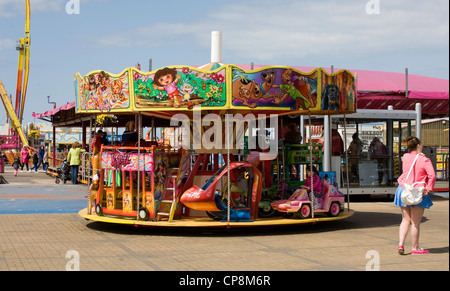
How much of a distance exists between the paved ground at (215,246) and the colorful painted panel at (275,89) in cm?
263

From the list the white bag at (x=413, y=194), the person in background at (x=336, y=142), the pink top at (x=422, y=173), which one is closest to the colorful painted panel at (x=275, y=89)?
the pink top at (x=422, y=173)

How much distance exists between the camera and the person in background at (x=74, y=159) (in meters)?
25.9

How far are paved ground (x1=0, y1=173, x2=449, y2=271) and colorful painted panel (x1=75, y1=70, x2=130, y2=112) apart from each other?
2640 mm

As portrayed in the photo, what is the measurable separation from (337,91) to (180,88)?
353 cm

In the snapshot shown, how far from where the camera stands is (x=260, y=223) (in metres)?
12.2

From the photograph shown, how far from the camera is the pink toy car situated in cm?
1280

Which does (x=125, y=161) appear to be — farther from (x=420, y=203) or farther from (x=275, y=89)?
(x=420, y=203)

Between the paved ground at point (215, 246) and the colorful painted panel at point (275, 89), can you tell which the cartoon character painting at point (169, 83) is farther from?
the paved ground at point (215, 246)

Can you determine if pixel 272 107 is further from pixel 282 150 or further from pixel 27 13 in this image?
pixel 27 13

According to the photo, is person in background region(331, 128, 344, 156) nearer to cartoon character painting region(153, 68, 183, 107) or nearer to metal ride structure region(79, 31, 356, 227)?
metal ride structure region(79, 31, 356, 227)

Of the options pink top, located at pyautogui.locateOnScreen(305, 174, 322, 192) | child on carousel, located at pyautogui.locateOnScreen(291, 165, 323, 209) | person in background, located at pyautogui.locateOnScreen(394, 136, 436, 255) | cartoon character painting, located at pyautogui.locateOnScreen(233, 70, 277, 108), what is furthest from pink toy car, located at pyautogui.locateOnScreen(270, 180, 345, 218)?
person in background, located at pyautogui.locateOnScreen(394, 136, 436, 255)

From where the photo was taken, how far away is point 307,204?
510 inches

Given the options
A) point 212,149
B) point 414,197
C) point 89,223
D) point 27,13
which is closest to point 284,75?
point 212,149
